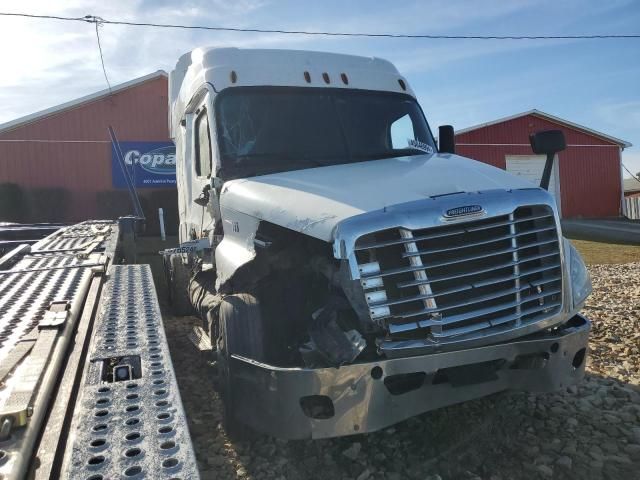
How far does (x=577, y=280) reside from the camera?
3729 millimetres

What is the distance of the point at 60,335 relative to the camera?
2.66 meters

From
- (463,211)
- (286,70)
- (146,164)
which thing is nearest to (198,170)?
(286,70)

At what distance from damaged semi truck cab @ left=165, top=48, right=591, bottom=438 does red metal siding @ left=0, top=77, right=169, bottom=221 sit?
18187mm

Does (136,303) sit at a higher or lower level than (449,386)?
higher

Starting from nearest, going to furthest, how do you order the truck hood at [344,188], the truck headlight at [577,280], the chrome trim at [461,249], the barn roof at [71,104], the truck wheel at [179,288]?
the chrome trim at [461,249]
the truck hood at [344,188]
the truck headlight at [577,280]
the truck wheel at [179,288]
the barn roof at [71,104]

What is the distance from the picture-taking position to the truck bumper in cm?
300

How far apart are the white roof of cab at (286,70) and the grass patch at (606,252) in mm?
9121

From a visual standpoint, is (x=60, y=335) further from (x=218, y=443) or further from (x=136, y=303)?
(x=218, y=443)

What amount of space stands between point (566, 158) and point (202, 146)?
26471 millimetres

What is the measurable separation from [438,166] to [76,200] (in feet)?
64.0

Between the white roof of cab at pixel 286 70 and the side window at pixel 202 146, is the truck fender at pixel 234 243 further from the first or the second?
the white roof of cab at pixel 286 70

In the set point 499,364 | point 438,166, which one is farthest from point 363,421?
point 438,166

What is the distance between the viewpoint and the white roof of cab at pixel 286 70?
4809mm

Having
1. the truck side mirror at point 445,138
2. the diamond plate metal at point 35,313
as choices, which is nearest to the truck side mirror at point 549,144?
the truck side mirror at point 445,138
